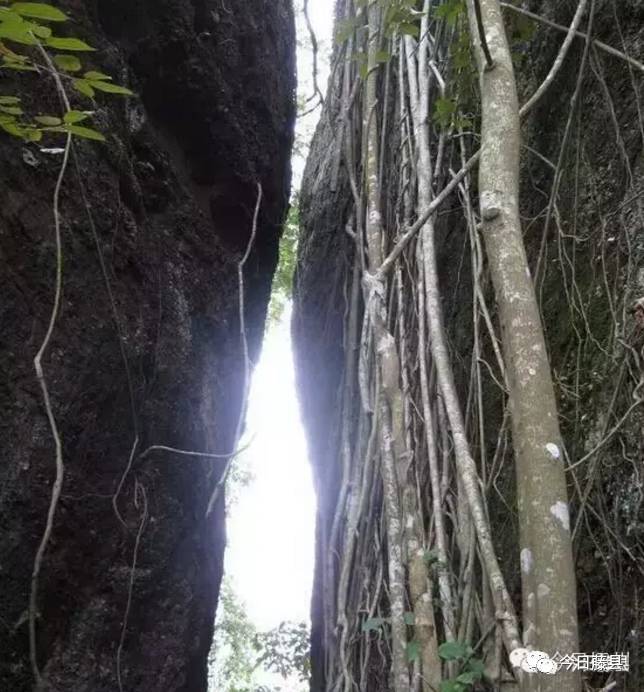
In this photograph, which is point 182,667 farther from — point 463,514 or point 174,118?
point 174,118

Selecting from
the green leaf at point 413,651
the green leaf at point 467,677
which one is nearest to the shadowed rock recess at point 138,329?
the green leaf at point 413,651

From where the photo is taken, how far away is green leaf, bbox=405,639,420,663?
146cm

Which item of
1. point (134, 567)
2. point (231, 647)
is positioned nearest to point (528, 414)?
point (134, 567)

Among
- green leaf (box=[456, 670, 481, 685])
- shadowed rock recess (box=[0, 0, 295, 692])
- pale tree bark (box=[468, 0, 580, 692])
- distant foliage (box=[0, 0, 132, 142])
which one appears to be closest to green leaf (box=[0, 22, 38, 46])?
distant foliage (box=[0, 0, 132, 142])

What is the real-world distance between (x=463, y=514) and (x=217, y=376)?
1596 millimetres

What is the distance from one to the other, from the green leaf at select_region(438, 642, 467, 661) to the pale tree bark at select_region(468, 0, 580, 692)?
529 millimetres

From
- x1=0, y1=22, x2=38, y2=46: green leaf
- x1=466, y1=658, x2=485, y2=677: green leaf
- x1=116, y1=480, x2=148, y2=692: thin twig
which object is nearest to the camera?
x1=0, y1=22, x2=38, y2=46: green leaf

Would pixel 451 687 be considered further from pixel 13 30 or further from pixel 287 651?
pixel 287 651

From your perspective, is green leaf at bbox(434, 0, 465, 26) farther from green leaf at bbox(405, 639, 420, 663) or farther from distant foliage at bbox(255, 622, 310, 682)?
distant foliage at bbox(255, 622, 310, 682)

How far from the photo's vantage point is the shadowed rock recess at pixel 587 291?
5.12 ft

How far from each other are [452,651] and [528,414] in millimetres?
685

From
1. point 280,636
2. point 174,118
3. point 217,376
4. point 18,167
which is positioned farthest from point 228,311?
point 280,636

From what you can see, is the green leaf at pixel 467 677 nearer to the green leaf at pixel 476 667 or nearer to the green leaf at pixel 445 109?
the green leaf at pixel 476 667

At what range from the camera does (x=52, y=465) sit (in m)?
2.05
